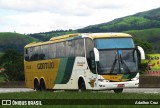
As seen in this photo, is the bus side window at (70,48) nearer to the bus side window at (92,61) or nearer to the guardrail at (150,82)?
the bus side window at (92,61)

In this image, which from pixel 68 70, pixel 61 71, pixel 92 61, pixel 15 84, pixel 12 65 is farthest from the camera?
pixel 12 65

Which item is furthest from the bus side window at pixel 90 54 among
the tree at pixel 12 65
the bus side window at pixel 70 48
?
the tree at pixel 12 65

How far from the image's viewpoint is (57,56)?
3122 cm

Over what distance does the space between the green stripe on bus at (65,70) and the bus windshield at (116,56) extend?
301 centimetres

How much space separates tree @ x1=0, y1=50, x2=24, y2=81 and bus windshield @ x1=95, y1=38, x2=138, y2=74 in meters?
76.4

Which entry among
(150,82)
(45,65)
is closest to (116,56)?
(45,65)

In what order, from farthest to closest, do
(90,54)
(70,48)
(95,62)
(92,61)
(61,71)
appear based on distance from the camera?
(61,71) → (70,48) → (90,54) → (92,61) → (95,62)

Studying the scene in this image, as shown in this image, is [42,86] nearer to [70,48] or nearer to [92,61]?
[70,48]

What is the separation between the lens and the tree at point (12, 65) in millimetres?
102750

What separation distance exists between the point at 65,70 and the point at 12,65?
76725 mm

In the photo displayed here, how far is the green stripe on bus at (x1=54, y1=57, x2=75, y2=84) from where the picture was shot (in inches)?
1158

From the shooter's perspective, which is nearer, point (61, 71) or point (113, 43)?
point (113, 43)

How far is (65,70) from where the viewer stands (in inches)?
1186

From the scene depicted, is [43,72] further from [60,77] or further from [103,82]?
[103,82]
